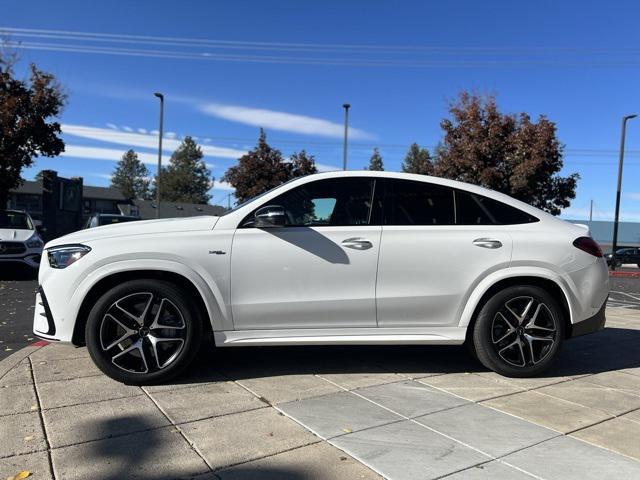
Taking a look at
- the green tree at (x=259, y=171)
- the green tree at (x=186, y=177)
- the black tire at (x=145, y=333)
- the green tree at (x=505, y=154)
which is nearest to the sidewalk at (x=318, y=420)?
the black tire at (x=145, y=333)

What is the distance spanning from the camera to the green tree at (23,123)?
47.0ft

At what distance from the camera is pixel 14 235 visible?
12195mm

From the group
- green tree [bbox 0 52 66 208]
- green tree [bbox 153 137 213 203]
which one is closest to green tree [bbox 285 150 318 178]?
green tree [bbox 0 52 66 208]

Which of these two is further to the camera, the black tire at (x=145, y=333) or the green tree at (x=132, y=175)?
the green tree at (x=132, y=175)

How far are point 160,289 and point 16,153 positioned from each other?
12772 mm

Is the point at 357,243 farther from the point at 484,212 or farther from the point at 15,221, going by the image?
the point at 15,221

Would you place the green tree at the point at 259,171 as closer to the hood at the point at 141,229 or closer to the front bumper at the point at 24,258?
the front bumper at the point at 24,258

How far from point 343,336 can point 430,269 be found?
35.2 inches

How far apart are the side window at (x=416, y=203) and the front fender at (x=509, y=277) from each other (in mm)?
568

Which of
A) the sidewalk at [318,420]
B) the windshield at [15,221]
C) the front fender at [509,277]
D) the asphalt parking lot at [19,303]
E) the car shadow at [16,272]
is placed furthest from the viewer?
the windshield at [15,221]

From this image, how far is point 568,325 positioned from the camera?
4.79m

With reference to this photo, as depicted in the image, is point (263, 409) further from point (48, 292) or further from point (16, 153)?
point (16, 153)

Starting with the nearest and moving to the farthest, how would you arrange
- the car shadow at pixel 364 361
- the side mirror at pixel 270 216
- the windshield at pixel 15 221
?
1. the side mirror at pixel 270 216
2. the car shadow at pixel 364 361
3. the windshield at pixel 15 221

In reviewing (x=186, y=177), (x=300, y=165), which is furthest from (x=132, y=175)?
(x=300, y=165)
